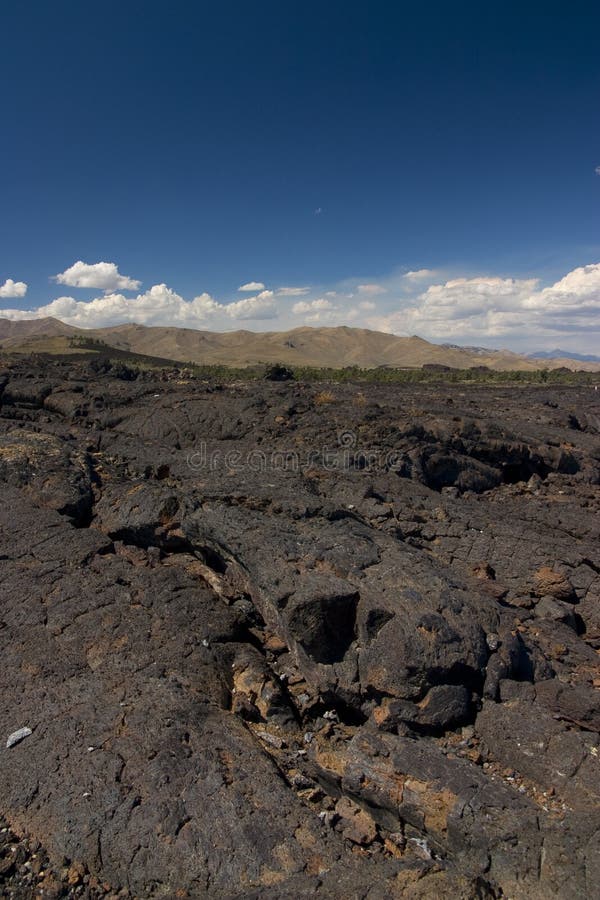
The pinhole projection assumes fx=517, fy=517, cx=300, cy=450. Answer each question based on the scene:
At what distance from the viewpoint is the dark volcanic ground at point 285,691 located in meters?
4.04

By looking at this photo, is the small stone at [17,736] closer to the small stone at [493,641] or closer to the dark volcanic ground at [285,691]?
the dark volcanic ground at [285,691]

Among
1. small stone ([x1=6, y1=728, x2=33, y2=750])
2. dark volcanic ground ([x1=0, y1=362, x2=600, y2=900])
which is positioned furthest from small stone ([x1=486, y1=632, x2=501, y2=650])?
small stone ([x1=6, y1=728, x2=33, y2=750])

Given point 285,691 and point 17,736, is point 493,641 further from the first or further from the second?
point 17,736

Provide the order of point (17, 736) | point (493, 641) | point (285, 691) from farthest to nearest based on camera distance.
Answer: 1. point (285, 691)
2. point (493, 641)
3. point (17, 736)

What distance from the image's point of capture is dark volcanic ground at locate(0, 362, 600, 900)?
4.04m

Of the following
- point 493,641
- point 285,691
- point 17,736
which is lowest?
point 285,691

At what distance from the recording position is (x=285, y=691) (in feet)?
20.1

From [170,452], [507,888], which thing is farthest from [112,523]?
[507,888]

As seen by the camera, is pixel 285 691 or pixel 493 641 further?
pixel 285 691

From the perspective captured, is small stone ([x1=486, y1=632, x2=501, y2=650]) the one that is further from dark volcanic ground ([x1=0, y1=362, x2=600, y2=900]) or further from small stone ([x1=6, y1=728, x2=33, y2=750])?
small stone ([x1=6, y1=728, x2=33, y2=750])

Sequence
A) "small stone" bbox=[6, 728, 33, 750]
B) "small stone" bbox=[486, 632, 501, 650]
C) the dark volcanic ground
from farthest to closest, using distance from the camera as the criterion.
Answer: "small stone" bbox=[486, 632, 501, 650]
"small stone" bbox=[6, 728, 33, 750]
the dark volcanic ground

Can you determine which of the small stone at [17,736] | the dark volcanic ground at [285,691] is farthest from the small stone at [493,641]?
the small stone at [17,736]

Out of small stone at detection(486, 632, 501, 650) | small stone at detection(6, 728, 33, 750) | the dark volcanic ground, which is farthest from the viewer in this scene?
small stone at detection(486, 632, 501, 650)

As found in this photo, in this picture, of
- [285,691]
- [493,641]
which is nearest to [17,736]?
[285,691]
